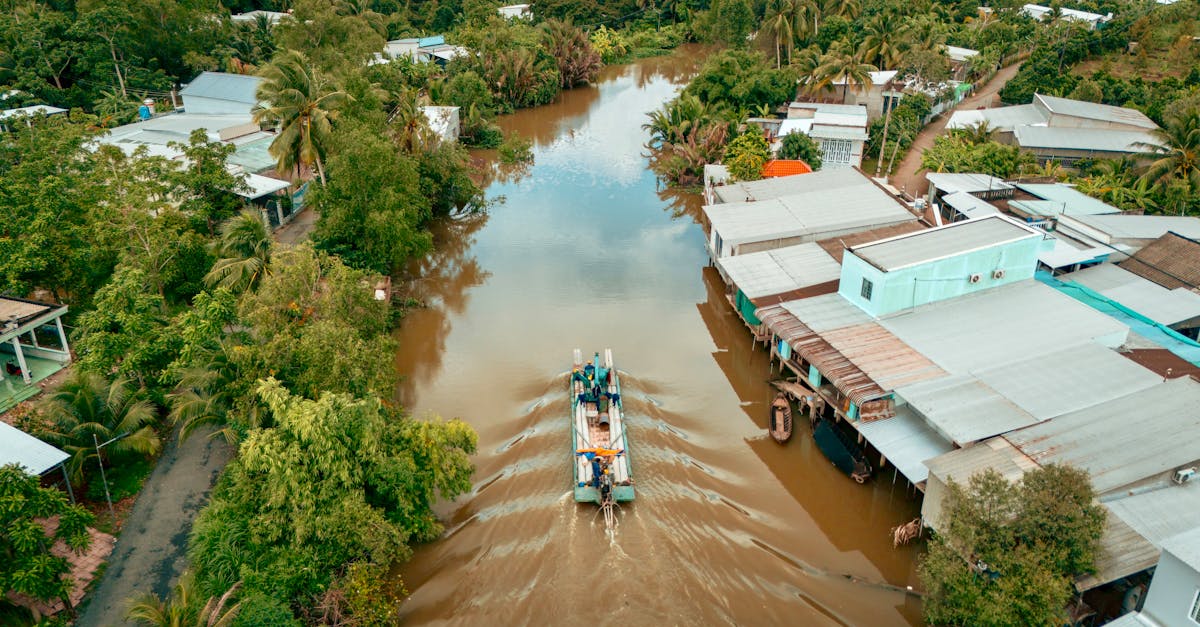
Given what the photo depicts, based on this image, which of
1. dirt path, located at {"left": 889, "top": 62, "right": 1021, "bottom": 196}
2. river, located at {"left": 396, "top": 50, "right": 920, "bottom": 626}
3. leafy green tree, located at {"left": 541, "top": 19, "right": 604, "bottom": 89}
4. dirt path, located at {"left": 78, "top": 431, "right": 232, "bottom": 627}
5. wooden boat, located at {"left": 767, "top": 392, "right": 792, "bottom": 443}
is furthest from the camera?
leafy green tree, located at {"left": 541, "top": 19, "right": 604, "bottom": 89}

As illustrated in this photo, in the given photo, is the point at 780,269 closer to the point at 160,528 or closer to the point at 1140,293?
the point at 1140,293

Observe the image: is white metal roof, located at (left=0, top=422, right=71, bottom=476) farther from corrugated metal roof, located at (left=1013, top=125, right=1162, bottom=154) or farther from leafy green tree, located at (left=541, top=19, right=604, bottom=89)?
leafy green tree, located at (left=541, top=19, right=604, bottom=89)

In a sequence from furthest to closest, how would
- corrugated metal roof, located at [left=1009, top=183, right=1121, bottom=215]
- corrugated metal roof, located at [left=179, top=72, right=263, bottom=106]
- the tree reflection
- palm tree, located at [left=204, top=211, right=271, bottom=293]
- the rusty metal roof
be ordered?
corrugated metal roof, located at [left=179, top=72, right=263, bottom=106] → corrugated metal roof, located at [left=1009, top=183, right=1121, bottom=215] → the tree reflection → palm tree, located at [left=204, top=211, right=271, bottom=293] → the rusty metal roof

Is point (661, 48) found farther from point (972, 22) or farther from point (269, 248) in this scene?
point (269, 248)

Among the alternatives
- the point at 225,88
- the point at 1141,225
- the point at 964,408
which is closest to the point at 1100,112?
the point at 1141,225

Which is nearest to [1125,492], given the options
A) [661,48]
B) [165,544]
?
[165,544]

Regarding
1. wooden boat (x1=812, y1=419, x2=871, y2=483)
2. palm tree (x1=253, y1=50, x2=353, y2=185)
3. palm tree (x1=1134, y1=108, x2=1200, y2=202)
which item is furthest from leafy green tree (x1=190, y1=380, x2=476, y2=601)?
palm tree (x1=1134, y1=108, x2=1200, y2=202)

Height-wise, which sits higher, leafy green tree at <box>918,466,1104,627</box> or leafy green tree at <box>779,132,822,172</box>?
leafy green tree at <box>779,132,822,172</box>
